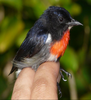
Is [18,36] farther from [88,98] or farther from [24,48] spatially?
[88,98]

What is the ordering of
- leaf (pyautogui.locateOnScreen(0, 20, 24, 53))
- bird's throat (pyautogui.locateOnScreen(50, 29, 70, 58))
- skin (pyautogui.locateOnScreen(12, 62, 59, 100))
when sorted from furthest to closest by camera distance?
leaf (pyautogui.locateOnScreen(0, 20, 24, 53)) → bird's throat (pyautogui.locateOnScreen(50, 29, 70, 58)) → skin (pyautogui.locateOnScreen(12, 62, 59, 100))

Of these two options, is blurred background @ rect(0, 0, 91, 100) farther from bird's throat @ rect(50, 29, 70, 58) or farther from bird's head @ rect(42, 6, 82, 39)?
bird's throat @ rect(50, 29, 70, 58)

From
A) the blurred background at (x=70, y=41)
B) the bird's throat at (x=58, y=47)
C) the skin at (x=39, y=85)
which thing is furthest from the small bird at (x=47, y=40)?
the blurred background at (x=70, y=41)

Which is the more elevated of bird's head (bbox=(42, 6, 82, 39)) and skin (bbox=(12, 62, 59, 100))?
bird's head (bbox=(42, 6, 82, 39))

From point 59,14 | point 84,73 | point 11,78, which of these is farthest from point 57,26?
point 11,78

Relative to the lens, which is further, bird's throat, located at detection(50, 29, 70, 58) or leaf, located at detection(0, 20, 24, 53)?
leaf, located at detection(0, 20, 24, 53)

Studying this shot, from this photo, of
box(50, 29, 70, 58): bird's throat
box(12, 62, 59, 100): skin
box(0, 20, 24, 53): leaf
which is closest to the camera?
box(12, 62, 59, 100): skin

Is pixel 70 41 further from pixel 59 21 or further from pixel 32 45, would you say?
pixel 32 45

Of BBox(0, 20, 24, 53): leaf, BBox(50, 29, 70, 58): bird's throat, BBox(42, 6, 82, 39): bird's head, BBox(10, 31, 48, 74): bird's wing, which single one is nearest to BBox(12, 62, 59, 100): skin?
BBox(50, 29, 70, 58): bird's throat
